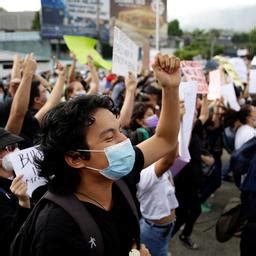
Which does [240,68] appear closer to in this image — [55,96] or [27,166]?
[55,96]

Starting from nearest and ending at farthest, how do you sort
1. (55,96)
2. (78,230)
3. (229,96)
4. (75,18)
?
(78,230) → (55,96) → (229,96) → (75,18)

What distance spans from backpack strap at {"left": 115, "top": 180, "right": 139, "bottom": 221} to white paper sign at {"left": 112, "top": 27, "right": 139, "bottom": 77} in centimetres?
157

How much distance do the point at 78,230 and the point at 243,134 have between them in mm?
2934

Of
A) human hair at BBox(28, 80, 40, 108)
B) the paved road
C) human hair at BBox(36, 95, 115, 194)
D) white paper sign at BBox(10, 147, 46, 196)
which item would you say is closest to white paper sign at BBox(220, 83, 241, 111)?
the paved road

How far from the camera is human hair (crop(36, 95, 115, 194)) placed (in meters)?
1.48

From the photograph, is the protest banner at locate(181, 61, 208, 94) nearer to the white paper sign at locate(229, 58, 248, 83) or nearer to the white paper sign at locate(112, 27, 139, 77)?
the white paper sign at locate(112, 27, 139, 77)

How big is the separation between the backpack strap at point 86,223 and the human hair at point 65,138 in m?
0.08

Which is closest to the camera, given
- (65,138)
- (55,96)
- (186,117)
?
(65,138)

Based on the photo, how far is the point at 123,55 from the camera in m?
3.29

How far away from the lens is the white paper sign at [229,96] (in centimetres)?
416

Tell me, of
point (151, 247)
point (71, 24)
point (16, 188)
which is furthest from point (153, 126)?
point (71, 24)

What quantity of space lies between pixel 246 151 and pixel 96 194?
1.63 m

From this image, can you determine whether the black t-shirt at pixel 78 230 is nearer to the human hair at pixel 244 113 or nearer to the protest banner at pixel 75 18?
the human hair at pixel 244 113

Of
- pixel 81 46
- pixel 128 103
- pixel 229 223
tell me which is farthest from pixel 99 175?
pixel 81 46
